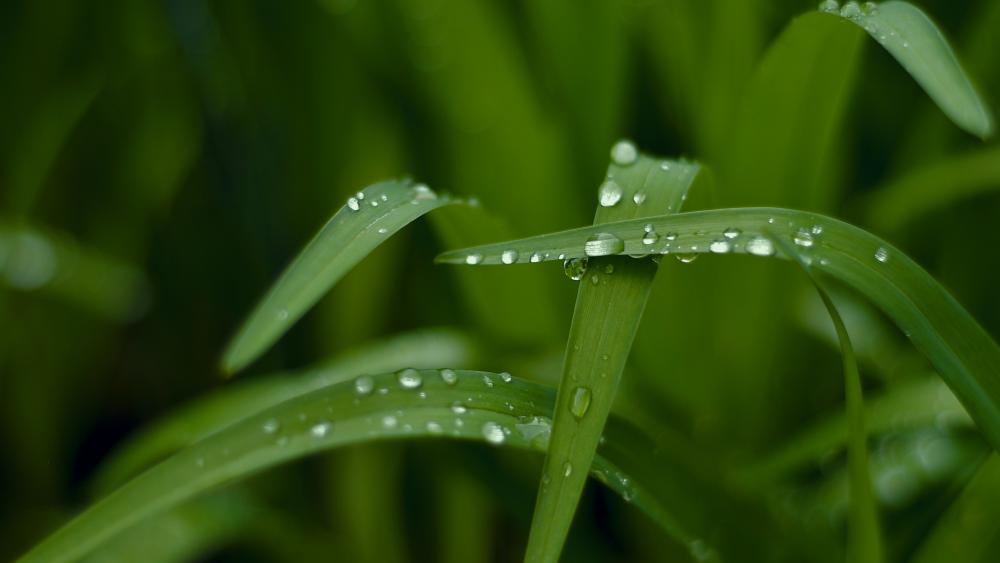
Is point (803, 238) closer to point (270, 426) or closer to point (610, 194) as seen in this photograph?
point (610, 194)

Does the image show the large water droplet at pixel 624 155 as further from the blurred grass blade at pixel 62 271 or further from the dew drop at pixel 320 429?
the blurred grass blade at pixel 62 271

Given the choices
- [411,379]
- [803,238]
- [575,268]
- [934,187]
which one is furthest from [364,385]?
[934,187]

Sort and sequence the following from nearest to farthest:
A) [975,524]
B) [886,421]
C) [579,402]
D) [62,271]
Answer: [579,402], [975,524], [886,421], [62,271]

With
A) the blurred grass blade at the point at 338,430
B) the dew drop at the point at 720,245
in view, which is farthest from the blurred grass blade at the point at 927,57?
the blurred grass blade at the point at 338,430

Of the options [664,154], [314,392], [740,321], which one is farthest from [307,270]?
[664,154]

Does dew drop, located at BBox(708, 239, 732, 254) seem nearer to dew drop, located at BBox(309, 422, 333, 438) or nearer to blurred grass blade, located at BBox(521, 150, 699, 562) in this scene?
blurred grass blade, located at BBox(521, 150, 699, 562)

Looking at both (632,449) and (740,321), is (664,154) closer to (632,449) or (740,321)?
(740,321)
